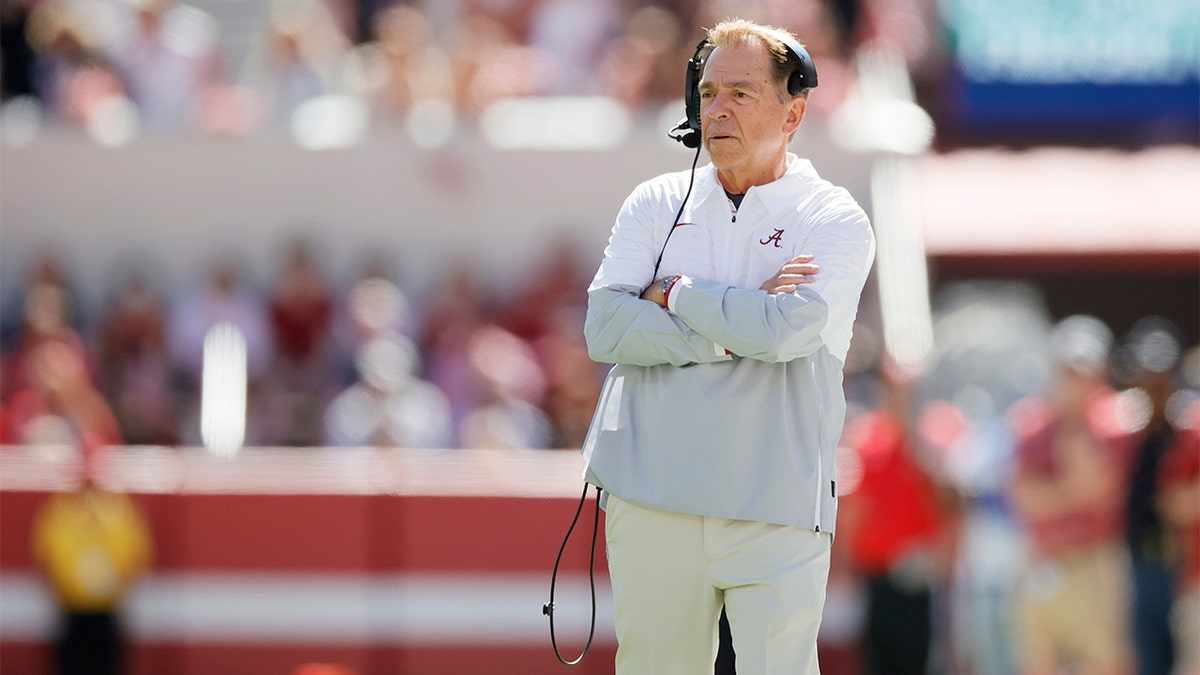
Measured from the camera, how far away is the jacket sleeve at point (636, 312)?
4230 millimetres

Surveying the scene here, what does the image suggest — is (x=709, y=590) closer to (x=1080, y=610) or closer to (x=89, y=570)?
(x=1080, y=610)

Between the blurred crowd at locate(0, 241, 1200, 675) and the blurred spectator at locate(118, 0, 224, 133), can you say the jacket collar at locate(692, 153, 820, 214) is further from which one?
the blurred spectator at locate(118, 0, 224, 133)

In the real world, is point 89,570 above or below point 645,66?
below

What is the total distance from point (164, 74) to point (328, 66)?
115cm

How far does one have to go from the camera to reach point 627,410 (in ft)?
14.2

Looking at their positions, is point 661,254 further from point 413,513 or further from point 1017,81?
point 1017,81

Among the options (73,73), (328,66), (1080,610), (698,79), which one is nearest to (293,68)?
(328,66)

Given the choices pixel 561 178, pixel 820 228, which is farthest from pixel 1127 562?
pixel 561 178

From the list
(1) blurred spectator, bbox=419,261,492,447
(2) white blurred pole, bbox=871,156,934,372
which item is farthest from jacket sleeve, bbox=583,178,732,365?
(2) white blurred pole, bbox=871,156,934,372

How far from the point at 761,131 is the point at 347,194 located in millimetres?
8988

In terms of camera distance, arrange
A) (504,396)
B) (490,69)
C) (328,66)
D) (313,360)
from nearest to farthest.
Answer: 1. (504,396)
2. (313,360)
3. (490,69)
4. (328,66)

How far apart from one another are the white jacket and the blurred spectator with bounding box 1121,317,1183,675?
4321 mm

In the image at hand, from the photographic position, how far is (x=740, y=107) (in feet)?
14.0

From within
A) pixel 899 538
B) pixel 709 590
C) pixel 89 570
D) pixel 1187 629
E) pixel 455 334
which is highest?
pixel 455 334
